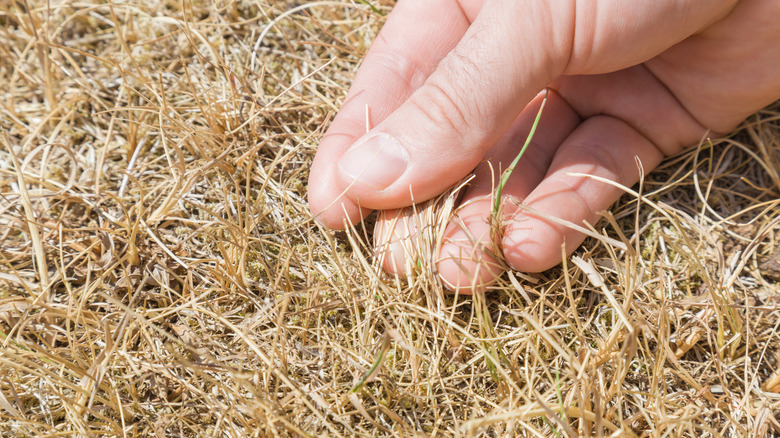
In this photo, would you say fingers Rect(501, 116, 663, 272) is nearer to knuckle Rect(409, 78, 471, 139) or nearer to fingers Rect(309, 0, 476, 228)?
knuckle Rect(409, 78, 471, 139)

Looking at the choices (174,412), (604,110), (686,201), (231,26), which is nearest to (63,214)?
(174,412)

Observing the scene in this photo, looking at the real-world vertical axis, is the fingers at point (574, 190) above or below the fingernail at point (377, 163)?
below

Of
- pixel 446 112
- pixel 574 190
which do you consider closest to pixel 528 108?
pixel 574 190

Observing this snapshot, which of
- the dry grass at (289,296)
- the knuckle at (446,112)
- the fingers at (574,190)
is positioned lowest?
the dry grass at (289,296)

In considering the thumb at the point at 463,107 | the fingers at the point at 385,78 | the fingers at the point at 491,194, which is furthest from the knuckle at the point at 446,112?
the fingers at the point at 385,78

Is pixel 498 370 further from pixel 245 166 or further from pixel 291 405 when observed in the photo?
pixel 245 166

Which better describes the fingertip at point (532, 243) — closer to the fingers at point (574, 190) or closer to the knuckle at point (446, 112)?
the fingers at point (574, 190)

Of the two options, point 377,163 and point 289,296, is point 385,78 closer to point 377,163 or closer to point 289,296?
point 377,163
